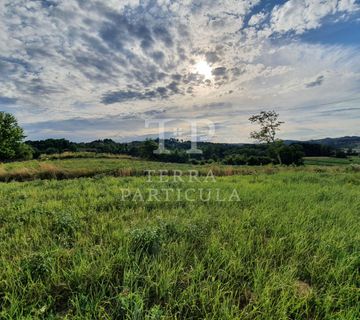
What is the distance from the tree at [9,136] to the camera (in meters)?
39.7

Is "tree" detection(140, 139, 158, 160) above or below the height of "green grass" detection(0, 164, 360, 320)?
above

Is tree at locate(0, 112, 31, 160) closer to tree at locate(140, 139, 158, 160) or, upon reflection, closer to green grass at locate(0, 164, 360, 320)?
tree at locate(140, 139, 158, 160)

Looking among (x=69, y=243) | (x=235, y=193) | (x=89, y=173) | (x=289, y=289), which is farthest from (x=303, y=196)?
(x=89, y=173)

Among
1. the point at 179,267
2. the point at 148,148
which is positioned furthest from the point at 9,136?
the point at 179,267

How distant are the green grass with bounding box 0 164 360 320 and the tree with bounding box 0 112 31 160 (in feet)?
142

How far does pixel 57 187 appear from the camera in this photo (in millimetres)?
9328

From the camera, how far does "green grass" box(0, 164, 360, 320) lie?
242 centimetres

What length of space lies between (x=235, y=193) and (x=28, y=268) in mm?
6393

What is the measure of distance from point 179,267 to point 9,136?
50.0 m

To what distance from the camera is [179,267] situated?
2.96m

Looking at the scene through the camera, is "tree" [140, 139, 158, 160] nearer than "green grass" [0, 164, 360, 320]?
No

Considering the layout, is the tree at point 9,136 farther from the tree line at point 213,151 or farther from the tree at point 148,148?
the tree at point 148,148

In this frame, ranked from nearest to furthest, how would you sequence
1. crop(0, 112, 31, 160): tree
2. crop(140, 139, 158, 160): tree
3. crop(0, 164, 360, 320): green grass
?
crop(0, 164, 360, 320): green grass
crop(0, 112, 31, 160): tree
crop(140, 139, 158, 160): tree

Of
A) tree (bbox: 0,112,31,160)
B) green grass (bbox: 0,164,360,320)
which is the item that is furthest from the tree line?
green grass (bbox: 0,164,360,320)
